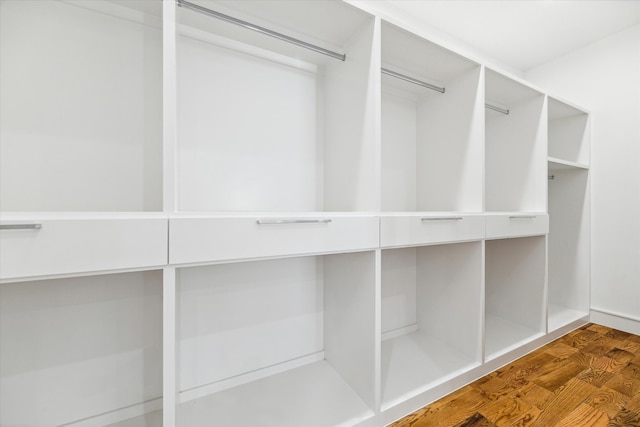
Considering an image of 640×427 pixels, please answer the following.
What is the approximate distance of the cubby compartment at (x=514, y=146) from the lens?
1.81 meters

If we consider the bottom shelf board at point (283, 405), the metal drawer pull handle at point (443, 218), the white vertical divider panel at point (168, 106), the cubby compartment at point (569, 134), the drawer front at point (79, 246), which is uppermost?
the cubby compartment at point (569, 134)

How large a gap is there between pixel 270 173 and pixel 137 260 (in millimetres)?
770

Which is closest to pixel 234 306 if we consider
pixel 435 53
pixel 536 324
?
pixel 435 53

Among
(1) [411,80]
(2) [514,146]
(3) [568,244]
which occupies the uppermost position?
(1) [411,80]

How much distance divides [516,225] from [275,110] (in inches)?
62.1

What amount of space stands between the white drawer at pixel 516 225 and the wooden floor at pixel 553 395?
2.52 ft

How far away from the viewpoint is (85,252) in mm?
715

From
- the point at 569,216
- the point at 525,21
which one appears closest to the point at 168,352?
the point at 525,21

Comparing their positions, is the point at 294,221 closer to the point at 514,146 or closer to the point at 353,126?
the point at 353,126

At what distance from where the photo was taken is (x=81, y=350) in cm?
105

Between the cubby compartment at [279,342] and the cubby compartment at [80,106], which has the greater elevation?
the cubby compartment at [80,106]

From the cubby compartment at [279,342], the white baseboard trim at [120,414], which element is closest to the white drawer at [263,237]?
the cubby compartment at [279,342]

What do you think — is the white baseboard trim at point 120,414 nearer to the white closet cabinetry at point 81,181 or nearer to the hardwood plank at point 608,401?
the white closet cabinetry at point 81,181

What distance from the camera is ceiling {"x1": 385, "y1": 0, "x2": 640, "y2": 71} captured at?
5.83 feet
